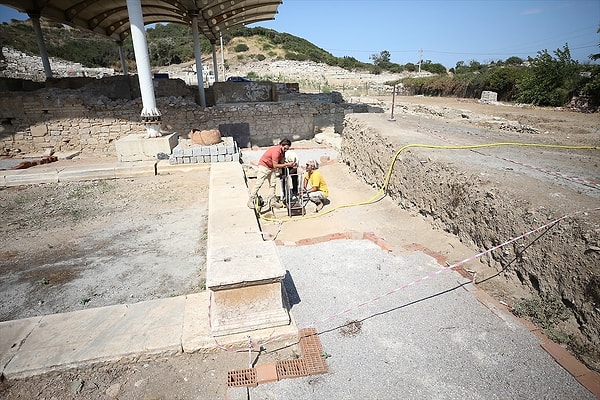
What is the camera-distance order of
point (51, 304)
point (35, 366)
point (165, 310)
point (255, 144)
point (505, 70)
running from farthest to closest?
point (505, 70) → point (255, 144) → point (51, 304) → point (165, 310) → point (35, 366)

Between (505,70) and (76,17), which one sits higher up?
(76,17)

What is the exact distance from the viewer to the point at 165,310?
11.0 feet

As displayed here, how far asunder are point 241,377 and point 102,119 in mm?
14514

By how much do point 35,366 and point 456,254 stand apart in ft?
16.7

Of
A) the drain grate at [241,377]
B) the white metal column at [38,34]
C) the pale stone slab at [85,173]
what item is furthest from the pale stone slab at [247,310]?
the white metal column at [38,34]

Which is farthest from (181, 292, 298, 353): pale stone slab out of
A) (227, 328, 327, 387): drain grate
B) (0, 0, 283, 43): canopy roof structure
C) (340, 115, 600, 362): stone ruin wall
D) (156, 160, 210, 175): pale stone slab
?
(0, 0, 283, 43): canopy roof structure

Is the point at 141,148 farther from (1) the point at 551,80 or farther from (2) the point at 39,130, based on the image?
(1) the point at 551,80

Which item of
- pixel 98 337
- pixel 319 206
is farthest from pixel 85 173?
pixel 98 337

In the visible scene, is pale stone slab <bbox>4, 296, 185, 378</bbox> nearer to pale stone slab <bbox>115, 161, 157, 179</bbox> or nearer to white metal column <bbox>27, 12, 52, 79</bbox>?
pale stone slab <bbox>115, 161, 157, 179</bbox>

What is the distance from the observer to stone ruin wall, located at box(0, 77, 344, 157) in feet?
42.8

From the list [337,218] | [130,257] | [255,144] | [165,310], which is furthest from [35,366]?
[255,144]

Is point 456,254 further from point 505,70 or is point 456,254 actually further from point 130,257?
point 505,70

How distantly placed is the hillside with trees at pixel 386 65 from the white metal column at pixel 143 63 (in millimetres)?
20020

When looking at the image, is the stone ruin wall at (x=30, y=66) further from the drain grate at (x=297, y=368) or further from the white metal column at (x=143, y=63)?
the drain grate at (x=297, y=368)
